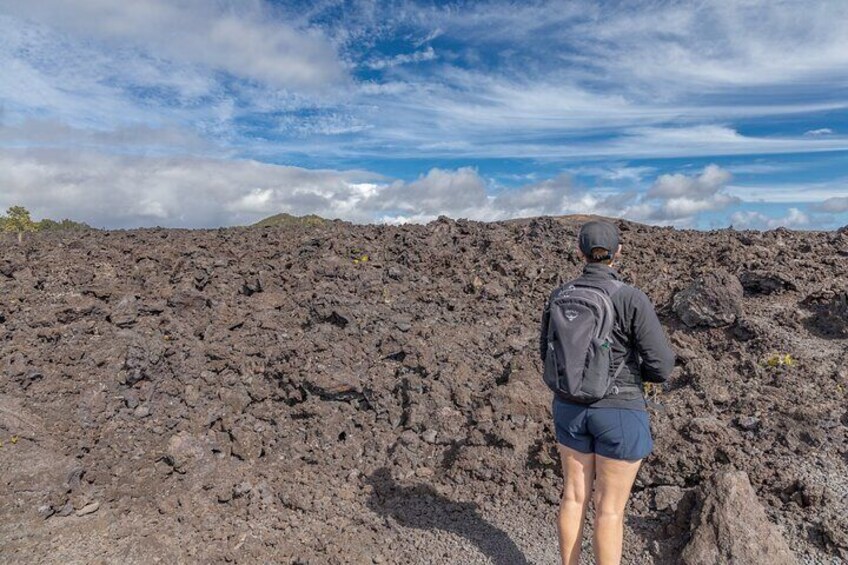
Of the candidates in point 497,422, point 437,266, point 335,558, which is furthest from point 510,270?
point 335,558

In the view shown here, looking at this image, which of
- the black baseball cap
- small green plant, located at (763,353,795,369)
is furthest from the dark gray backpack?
small green plant, located at (763,353,795,369)

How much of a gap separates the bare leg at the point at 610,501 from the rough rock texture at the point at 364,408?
106 cm

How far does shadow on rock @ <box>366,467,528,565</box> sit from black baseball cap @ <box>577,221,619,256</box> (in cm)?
242

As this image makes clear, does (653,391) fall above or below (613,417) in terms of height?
below

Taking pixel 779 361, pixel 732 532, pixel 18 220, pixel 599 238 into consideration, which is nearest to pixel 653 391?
pixel 779 361

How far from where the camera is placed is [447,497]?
5172mm

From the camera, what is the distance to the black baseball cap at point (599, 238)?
3.40 m

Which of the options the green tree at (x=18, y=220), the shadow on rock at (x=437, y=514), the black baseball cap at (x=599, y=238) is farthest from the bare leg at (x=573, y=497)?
the green tree at (x=18, y=220)

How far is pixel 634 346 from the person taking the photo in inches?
131

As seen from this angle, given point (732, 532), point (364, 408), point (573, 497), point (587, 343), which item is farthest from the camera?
point (364, 408)

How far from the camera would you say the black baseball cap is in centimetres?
340

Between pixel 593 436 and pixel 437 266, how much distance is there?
6644 millimetres

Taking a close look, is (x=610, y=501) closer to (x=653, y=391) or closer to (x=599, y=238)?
(x=599, y=238)

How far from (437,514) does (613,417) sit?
2.24 m
